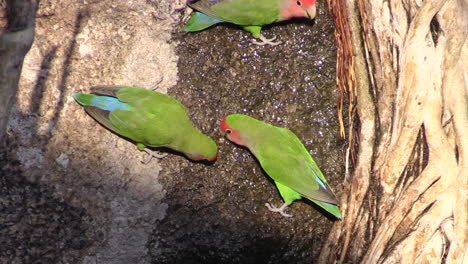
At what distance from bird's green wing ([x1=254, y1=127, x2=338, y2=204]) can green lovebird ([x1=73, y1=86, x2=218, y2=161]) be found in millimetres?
276

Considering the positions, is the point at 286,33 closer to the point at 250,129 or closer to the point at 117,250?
the point at 250,129

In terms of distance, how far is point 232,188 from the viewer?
337cm

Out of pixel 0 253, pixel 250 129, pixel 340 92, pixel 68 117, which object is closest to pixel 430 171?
pixel 340 92

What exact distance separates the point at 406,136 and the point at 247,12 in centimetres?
103

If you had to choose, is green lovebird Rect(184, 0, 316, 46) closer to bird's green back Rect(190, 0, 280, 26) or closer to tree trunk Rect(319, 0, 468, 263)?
bird's green back Rect(190, 0, 280, 26)

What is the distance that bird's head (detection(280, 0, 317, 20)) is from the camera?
3.44m

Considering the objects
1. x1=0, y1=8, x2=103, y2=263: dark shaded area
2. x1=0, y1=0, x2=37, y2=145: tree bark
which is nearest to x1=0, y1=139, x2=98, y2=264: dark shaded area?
x1=0, y1=8, x2=103, y2=263: dark shaded area

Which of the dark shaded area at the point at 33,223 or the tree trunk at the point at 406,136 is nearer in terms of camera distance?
the dark shaded area at the point at 33,223

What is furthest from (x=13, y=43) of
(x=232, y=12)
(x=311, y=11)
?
(x=311, y=11)

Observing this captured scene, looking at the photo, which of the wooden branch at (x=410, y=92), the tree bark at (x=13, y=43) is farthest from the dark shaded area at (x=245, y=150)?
the tree bark at (x=13, y=43)

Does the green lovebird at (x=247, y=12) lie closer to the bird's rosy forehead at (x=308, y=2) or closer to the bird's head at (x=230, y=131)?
the bird's rosy forehead at (x=308, y=2)

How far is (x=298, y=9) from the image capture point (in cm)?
347

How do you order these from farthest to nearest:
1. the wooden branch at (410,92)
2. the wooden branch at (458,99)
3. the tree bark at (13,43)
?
the wooden branch at (410,92) < the wooden branch at (458,99) < the tree bark at (13,43)

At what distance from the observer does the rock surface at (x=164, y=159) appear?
307cm
